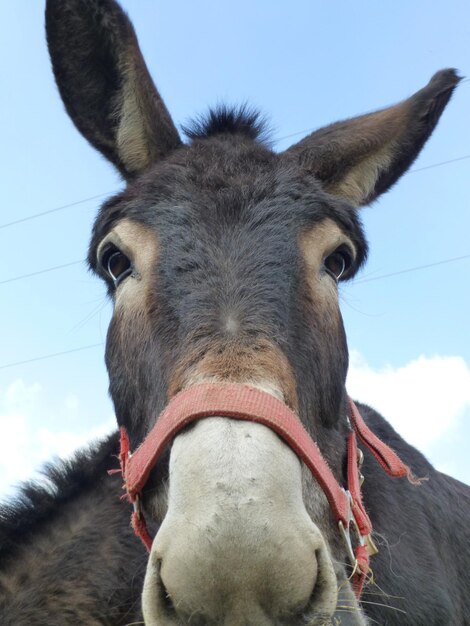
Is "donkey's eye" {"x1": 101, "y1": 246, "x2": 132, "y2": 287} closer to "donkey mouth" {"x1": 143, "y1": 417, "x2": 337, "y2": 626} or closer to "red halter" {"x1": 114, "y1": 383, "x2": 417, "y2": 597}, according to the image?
"red halter" {"x1": 114, "y1": 383, "x2": 417, "y2": 597}

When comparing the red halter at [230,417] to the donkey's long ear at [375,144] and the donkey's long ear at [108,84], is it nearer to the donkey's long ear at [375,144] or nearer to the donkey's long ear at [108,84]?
the donkey's long ear at [375,144]

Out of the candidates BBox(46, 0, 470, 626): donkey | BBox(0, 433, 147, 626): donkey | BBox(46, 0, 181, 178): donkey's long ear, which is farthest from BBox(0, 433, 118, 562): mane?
BBox(46, 0, 181, 178): donkey's long ear

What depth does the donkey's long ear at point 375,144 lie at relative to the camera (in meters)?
3.99

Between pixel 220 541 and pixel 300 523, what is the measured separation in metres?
0.26

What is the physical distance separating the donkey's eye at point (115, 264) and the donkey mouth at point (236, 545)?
4.71ft

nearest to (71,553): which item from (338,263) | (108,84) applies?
(338,263)

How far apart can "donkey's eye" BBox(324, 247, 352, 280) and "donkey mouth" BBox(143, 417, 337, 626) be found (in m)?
1.51

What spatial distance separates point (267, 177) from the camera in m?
3.39

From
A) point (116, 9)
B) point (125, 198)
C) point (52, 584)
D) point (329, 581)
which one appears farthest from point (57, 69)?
point (329, 581)

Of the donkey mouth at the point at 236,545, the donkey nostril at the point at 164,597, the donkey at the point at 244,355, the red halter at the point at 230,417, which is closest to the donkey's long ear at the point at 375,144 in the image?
the donkey at the point at 244,355

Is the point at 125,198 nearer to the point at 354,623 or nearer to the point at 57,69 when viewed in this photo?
the point at 57,69

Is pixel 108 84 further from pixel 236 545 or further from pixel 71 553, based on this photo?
pixel 236 545

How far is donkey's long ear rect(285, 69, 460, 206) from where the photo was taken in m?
3.99

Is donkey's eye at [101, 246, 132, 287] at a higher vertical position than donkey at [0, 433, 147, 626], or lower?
higher
